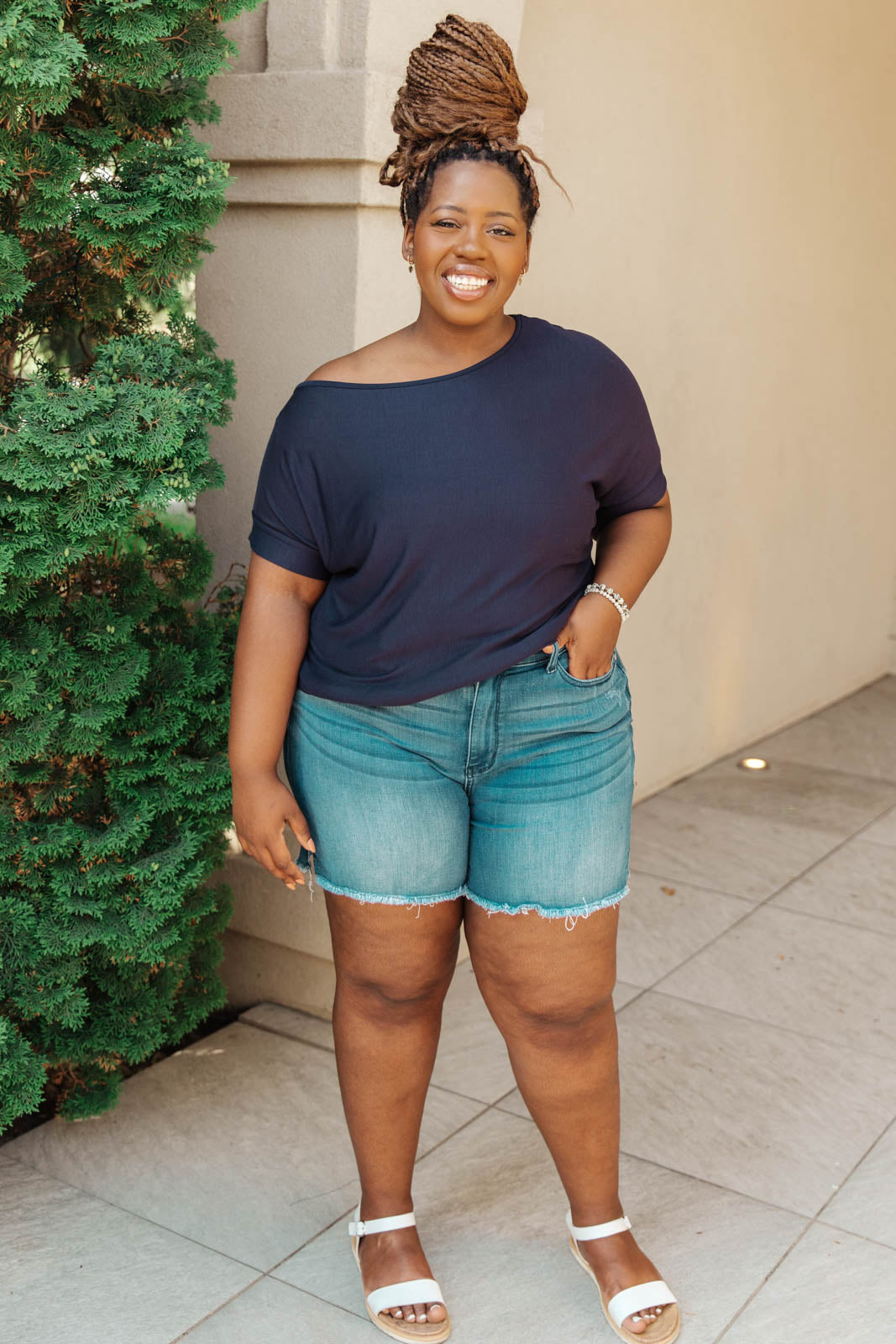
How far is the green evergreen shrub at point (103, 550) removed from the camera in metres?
1.87

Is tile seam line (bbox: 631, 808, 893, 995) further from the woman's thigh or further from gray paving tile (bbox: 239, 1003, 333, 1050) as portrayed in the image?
the woman's thigh

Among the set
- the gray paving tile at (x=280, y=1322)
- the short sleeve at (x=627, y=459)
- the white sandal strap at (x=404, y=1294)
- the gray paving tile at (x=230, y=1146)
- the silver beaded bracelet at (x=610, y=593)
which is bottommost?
the gray paving tile at (x=230, y=1146)

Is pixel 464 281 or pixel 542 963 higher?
pixel 464 281

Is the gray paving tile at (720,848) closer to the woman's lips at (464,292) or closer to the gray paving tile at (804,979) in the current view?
the gray paving tile at (804,979)

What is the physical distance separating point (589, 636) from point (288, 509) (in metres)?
0.44

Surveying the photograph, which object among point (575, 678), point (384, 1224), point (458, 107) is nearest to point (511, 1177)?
point (384, 1224)

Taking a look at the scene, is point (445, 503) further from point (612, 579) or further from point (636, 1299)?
point (636, 1299)

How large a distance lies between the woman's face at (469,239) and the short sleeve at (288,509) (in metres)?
0.26

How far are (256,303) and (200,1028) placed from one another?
1.54m

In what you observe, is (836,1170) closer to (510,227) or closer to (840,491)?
(510,227)

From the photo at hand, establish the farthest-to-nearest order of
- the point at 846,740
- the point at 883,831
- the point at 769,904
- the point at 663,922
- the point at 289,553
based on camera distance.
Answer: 1. the point at 846,740
2. the point at 883,831
3. the point at 769,904
4. the point at 663,922
5. the point at 289,553

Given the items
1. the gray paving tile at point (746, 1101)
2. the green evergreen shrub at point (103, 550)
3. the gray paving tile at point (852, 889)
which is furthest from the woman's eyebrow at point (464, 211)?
the gray paving tile at point (852, 889)

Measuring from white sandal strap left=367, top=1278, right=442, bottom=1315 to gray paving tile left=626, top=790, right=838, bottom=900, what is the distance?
1.86 meters

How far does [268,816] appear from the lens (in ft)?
6.12
